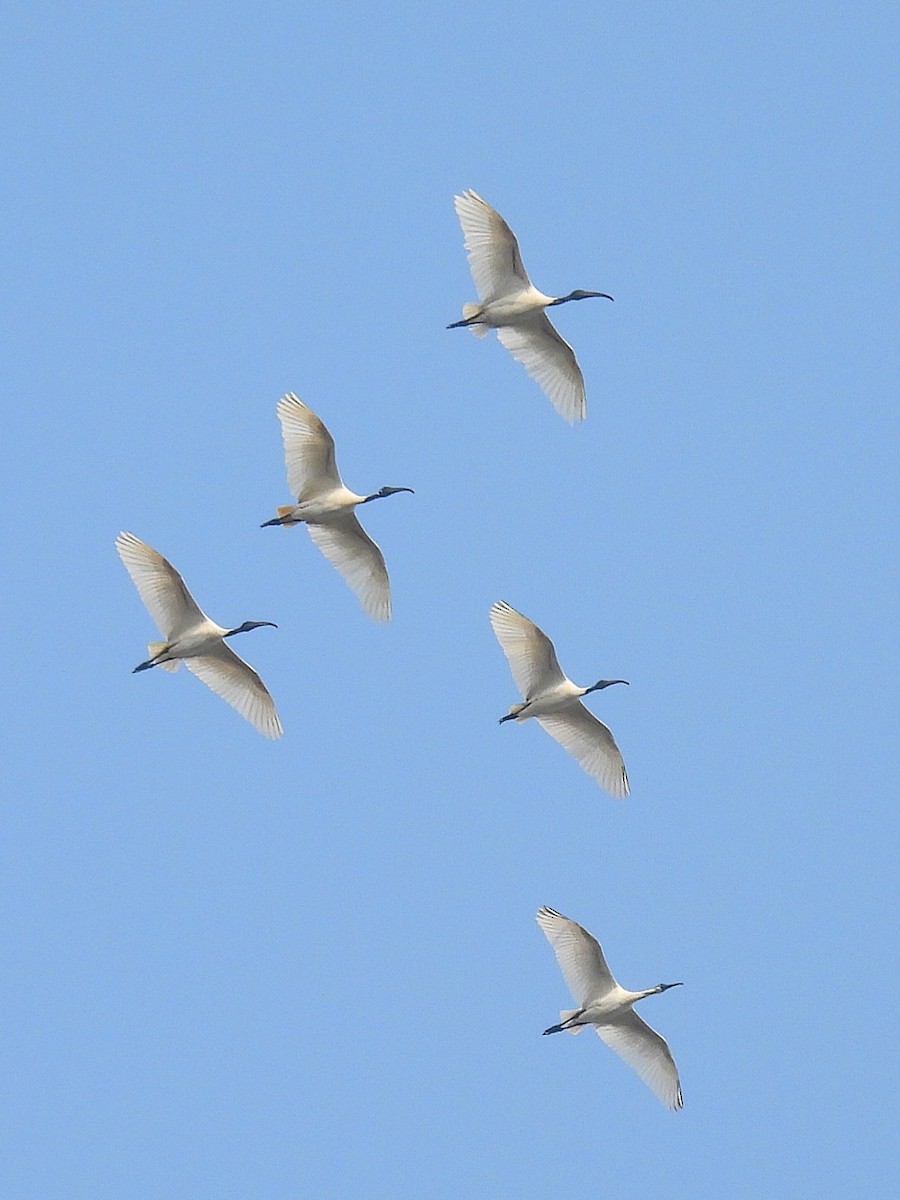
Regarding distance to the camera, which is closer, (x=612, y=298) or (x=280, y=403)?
(x=280, y=403)

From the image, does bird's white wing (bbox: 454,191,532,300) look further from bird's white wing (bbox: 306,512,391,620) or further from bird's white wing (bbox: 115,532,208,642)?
bird's white wing (bbox: 115,532,208,642)

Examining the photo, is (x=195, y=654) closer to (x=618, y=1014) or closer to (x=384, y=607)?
(x=384, y=607)

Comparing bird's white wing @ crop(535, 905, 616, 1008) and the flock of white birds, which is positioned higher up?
the flock of white birds

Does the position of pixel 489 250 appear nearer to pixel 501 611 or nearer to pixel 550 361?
pixel 550 361

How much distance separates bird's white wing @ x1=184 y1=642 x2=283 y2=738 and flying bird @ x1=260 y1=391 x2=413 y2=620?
8.05ft

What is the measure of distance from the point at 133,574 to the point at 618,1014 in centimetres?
1090

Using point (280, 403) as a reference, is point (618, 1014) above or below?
below

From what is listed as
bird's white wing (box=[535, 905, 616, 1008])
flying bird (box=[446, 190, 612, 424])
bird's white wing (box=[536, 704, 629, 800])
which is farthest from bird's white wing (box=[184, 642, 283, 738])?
flying bird (box=[446, 190, 612, 424])

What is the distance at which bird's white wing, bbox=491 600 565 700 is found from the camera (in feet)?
154

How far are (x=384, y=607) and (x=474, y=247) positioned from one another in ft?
21.3

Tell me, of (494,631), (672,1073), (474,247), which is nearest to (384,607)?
(494,631)

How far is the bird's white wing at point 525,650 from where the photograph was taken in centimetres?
4691

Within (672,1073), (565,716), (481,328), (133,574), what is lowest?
(672,1073)

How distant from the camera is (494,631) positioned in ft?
154
